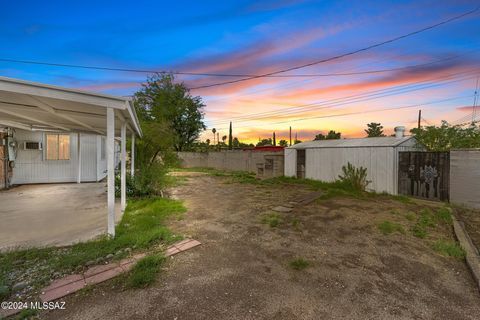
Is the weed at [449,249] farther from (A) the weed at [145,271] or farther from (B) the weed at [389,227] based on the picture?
(A) the weed at [145,271]

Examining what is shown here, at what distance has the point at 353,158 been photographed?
8.67 m

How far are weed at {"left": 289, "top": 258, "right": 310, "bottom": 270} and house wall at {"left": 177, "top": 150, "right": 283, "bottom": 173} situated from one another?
11.3 metres

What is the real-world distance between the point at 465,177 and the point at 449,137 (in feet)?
8.63

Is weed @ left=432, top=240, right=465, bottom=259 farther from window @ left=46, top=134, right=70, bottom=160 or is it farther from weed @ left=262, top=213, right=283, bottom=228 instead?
window @ left=46, top=134, right=70, bottom=160

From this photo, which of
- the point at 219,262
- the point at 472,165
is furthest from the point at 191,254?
the point at 472,165

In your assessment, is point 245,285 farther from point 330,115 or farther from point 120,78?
point 330,115

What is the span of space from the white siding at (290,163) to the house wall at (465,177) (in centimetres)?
581

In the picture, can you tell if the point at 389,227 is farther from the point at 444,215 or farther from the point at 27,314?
the point at 27,314

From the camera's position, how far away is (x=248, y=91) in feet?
39.8

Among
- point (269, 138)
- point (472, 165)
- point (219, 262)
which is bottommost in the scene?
point (219, 262)

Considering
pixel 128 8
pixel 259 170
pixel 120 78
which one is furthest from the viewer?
pixel 259 170

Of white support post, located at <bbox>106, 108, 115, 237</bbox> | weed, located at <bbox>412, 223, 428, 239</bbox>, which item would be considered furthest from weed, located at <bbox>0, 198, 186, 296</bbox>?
weed, located at <bbox>412, 223, 428, 239</bbox>

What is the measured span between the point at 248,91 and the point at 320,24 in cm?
550

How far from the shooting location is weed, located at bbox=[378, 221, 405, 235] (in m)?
4.12
